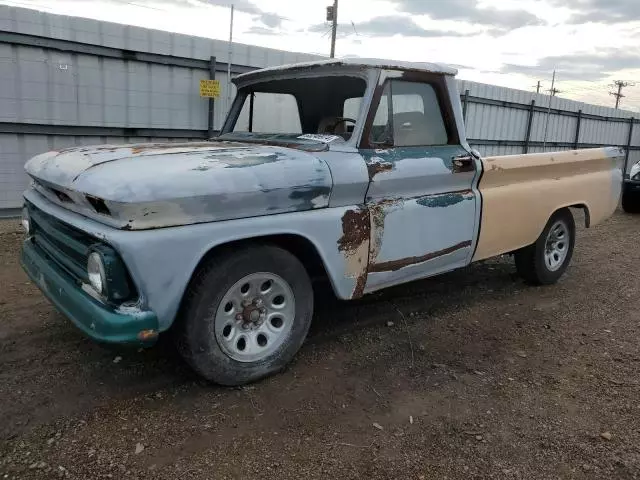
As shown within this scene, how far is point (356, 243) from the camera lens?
3.38 metres

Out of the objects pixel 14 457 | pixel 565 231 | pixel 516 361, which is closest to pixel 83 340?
pixel 14 457

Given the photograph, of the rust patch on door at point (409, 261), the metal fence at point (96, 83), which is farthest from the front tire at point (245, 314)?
the metal fence at point (96, 83)

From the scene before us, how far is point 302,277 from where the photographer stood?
3.24 metres

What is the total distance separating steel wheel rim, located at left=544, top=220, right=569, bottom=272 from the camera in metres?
5.22

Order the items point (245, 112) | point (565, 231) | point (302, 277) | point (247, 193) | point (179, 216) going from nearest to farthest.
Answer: point (179, 216) < point (247, 193) < point (302, 277) < point (245, 112) < point (565, 231)

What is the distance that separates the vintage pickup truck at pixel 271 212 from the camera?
2.64 m

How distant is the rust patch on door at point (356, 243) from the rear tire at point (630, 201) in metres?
8.93

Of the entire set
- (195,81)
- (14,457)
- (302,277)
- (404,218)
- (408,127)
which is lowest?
(14,457)

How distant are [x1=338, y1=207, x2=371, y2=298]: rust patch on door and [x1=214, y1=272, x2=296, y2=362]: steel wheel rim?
43 centimetres

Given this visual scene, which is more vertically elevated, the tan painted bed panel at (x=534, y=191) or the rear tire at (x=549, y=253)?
the tan painted bed panel at (x=534, y=191)

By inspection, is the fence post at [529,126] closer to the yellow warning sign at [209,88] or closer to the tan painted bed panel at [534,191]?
the tan painted bed panel at [534,191]

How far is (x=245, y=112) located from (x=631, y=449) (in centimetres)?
363

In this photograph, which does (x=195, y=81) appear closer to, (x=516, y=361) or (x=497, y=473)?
(x=516, y=361)

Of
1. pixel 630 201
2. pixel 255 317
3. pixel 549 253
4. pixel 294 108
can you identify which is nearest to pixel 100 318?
pixel 255 317
